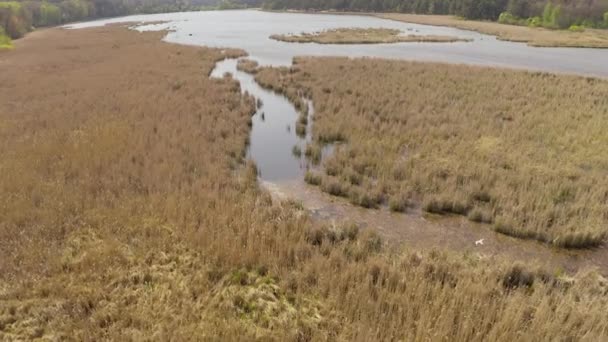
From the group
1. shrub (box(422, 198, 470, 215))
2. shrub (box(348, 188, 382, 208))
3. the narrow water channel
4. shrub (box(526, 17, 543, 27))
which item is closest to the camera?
shrub (box(422, 198, 470, 215))

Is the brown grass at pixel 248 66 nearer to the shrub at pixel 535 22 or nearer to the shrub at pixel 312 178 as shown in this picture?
the shrub at pixel 312 178

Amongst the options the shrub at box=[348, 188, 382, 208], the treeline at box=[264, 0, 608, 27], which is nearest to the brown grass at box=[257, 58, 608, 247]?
the shrub at box=[348, 188, 382, 208]

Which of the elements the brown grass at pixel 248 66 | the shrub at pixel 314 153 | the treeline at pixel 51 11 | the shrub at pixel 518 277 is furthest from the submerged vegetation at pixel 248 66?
the treeline at pixel 51 11

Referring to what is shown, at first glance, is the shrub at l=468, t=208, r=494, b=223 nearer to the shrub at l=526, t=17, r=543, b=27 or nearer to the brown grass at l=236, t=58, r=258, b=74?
the brown grass at l=236, t=58, r=258, b=74

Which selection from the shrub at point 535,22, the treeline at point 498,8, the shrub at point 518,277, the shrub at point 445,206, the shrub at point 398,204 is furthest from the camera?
the shrub at point 535,22

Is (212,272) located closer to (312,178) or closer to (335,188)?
(335,188)

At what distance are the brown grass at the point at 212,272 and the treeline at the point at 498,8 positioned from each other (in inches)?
3812

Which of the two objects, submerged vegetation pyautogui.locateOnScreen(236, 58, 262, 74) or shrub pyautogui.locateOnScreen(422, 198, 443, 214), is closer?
shrub pyautogui.locateOnScreen(422, 198, 443, 214)

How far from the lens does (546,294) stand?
6.77 metres

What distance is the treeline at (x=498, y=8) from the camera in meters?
81.1

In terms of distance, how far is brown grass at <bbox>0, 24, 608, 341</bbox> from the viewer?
5.59 metres

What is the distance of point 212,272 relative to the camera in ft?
22.8

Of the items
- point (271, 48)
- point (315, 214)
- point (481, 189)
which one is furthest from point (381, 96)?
point (271, 48)

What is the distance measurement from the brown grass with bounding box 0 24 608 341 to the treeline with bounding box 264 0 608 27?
96.8m
